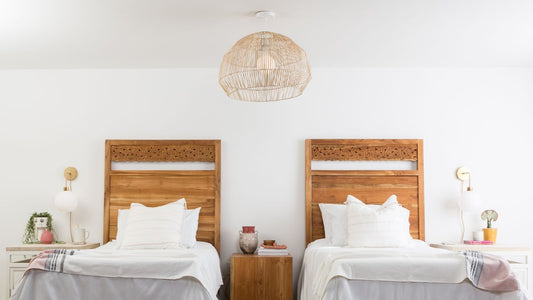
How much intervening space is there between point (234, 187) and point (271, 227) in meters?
0.54

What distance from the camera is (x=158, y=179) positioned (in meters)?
5.18

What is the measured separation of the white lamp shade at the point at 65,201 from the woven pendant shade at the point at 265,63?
85.2 inches

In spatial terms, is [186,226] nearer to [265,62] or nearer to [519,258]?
[265,62]

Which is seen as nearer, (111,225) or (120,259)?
(120,259)

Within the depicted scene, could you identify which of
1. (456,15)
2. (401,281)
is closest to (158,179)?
(401,281)

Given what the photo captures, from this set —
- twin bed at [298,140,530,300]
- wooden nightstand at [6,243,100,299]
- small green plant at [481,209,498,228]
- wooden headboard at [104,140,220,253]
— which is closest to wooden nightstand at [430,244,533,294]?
small green plant at [481,209,498,228]

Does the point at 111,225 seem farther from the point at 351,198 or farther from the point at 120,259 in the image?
the point at 351,198

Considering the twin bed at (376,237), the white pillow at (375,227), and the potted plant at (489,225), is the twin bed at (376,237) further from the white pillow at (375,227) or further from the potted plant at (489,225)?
the potted plant at (489,225)

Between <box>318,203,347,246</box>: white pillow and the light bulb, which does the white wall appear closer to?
<box>318,203,347,246</box>: white pillow

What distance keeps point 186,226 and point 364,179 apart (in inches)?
70.7

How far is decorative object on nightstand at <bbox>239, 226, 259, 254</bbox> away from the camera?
488cm

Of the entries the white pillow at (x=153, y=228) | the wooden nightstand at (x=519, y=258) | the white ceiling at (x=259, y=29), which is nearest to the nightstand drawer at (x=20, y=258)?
the white pillow at (x=153, y=228)

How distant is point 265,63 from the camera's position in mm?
3641

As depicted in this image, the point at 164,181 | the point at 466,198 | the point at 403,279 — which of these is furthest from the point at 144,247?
the point at 466,198
